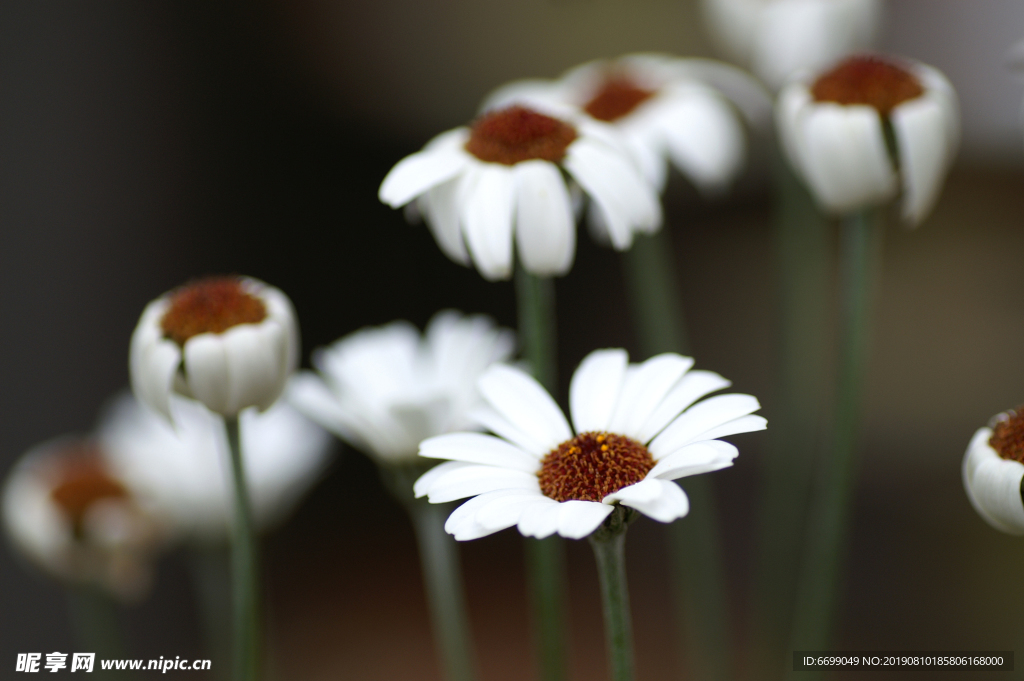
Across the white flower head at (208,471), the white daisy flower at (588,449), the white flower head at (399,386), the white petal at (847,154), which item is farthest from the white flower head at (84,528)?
the white petal at (847,154)

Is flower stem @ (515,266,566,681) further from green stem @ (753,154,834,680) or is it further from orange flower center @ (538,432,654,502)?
green stem @ (753,154,834,680)

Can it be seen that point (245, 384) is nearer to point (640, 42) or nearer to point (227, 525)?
point (227, 525)

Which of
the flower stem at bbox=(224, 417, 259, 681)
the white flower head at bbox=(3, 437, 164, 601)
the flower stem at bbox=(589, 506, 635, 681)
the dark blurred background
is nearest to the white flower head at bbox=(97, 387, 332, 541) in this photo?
the white flower head at bbox=(3, 437, 164, 601)

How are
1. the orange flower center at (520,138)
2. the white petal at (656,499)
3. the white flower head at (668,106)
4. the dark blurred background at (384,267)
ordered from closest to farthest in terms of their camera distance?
the white petal at (656,499) → the orange flower center at (520,138) → the white flower head at (668,106) → the dark blurred background at (384,267)

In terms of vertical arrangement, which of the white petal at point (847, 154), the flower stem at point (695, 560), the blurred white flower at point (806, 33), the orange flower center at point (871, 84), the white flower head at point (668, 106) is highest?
the blurred white flower at point (806, 33)

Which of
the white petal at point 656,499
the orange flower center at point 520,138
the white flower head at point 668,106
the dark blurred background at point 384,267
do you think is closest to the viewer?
the white petal at point 656,499

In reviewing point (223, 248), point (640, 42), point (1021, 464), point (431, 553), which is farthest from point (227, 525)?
point (640, 42)

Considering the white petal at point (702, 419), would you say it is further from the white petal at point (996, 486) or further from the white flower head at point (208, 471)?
the white flower head at point (208, 471)
